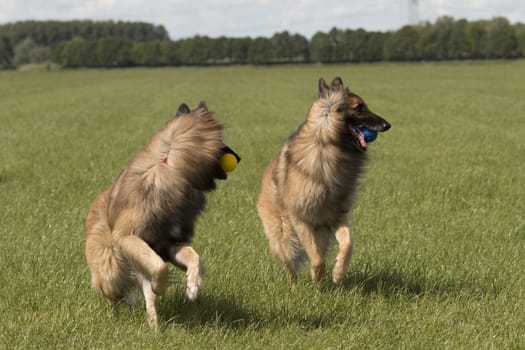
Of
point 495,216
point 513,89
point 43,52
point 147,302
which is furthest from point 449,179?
point 43,52

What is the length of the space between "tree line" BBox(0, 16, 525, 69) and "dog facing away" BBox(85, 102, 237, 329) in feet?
461

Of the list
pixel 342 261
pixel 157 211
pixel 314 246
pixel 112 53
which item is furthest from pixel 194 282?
pixel 112 53

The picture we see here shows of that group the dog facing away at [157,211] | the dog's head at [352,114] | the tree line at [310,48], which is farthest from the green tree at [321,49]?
the dog facing away at [157,211]

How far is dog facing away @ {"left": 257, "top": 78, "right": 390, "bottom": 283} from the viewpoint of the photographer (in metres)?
5.73

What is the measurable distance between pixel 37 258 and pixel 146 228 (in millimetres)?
2487

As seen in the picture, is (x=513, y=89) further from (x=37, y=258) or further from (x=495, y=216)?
(x=37, y=258)

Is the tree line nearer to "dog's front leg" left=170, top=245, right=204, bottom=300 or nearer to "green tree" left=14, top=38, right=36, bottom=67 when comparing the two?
"green tree" left=14, top=38, right=36, bottom=67

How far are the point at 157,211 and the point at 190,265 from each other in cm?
49

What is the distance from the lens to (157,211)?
464cm

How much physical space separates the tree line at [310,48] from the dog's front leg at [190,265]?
14075cm

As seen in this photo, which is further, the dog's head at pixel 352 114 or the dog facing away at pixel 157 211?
the dog's head at pixel 352 114

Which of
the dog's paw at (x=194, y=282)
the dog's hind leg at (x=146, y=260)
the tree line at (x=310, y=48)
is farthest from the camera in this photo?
the tree line at (x=310, y=48)

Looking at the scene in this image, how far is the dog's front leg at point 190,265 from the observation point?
4.33 m

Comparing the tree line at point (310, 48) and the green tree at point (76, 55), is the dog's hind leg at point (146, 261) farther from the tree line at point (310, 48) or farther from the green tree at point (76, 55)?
the green tree at point (76, 55)
